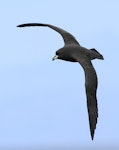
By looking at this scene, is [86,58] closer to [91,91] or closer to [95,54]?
[95,54]

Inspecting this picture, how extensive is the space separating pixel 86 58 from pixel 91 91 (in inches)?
124

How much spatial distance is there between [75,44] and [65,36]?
5.76ft

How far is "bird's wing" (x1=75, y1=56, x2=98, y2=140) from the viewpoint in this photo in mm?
20672

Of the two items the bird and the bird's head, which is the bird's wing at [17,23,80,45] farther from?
the bird's head

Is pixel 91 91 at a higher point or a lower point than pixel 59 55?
lower

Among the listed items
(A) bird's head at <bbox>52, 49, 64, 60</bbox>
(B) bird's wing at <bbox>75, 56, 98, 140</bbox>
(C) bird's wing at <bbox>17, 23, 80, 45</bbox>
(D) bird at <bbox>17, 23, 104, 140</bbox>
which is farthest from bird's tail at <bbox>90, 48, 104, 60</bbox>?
(B) bird's wing at <bbox>75, 56, 98, 140</bbox>

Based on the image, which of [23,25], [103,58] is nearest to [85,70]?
[103,58]

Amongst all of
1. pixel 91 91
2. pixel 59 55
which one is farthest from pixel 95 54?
pixel 91 91

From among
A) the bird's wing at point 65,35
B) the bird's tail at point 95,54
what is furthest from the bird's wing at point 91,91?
the bird's wing at point 65,35

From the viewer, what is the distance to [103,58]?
26.5 meters

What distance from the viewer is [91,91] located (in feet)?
70.7

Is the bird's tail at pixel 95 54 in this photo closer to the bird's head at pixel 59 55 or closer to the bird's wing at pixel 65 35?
the bird's head at pixel 59 55

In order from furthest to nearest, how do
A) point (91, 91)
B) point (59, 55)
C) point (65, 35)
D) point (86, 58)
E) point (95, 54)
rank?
point (65, 35)
point (95, 54)
point (59, 55)
point (86, 58)
point (91, 91)

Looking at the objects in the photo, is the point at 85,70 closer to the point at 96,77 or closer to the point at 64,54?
the point at 96,77
